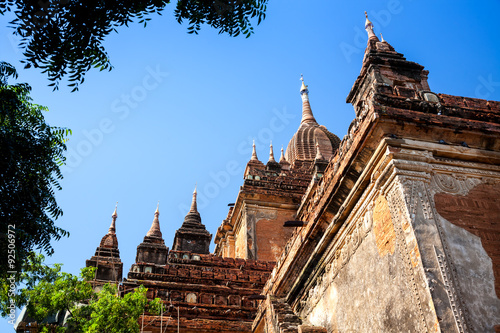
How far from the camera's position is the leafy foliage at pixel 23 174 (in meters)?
6.17

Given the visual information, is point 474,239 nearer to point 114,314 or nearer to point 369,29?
point 114,314

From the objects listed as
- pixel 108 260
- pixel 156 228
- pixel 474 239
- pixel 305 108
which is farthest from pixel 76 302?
pixel 305 108

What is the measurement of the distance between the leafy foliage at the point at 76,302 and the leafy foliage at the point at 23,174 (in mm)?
2745

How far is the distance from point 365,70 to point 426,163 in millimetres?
5174

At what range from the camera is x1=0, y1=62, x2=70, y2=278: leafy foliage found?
6.17m

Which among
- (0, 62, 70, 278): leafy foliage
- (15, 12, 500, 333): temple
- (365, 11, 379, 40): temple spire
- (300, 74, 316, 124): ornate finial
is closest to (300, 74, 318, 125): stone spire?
(300, 74, 316, 124): ornate finial

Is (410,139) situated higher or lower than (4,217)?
higher

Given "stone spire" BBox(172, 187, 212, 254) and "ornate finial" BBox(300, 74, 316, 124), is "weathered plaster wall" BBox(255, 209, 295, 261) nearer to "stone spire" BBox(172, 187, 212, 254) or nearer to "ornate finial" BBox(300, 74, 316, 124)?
"stone spire" BBox(172, 187, 212, 254)

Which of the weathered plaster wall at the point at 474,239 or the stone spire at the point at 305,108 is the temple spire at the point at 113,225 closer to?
the stone spire at the point at 305,108

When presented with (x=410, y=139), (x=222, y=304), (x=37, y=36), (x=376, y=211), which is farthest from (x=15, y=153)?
(x=222, y=304)

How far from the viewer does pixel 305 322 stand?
974 cm

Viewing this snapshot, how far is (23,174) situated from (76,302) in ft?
17.7

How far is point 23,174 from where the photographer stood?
6.68 metres

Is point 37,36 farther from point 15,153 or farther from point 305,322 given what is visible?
point 305,322
